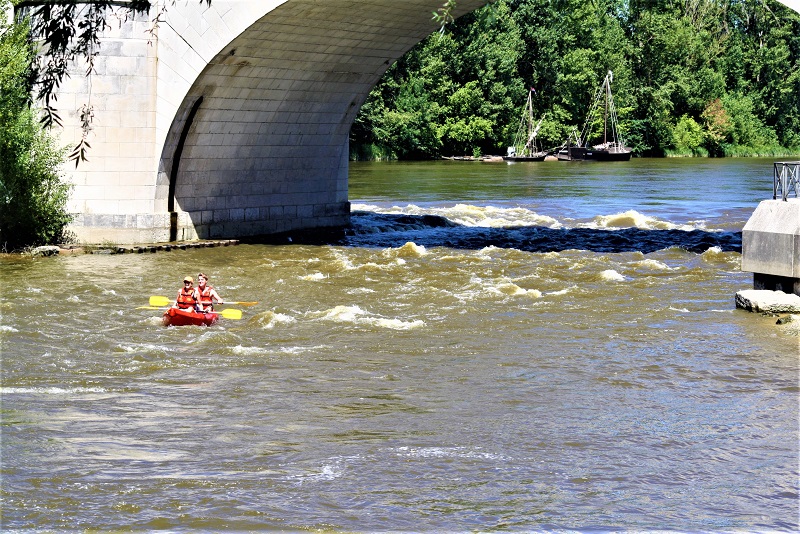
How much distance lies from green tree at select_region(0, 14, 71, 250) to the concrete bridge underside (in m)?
0.52

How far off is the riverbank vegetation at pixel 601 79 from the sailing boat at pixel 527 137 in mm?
567

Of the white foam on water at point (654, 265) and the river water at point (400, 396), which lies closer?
the river water at point (400, 396)

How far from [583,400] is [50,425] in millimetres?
5417

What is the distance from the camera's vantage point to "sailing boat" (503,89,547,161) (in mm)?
76812

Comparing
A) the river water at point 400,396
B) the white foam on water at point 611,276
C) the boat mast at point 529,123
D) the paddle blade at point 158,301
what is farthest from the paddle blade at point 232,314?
the boat mast at point 529,123

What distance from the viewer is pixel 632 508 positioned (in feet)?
30.6

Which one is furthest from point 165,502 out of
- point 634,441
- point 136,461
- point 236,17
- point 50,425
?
point 236,17

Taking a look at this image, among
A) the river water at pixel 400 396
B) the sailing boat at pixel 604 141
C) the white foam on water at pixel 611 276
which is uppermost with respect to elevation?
the sailing boat at pixel 604 141

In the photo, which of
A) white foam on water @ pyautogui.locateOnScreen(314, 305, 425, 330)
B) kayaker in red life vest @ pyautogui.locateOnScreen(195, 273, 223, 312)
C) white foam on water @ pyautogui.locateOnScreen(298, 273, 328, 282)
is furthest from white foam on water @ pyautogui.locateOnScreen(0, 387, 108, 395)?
white foam on water @ pyautogui.locateOnScreen(298, 273, 328, 282)

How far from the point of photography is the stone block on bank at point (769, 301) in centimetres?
1730

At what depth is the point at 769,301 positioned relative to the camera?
1748 centimetres

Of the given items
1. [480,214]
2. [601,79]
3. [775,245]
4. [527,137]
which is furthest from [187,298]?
[601,79]

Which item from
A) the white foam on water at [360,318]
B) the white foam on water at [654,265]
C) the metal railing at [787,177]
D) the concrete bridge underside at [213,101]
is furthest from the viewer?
the white foam on water at [654,265]

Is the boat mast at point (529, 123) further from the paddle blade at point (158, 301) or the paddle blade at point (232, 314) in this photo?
the paddle blade at point (232, 314)
